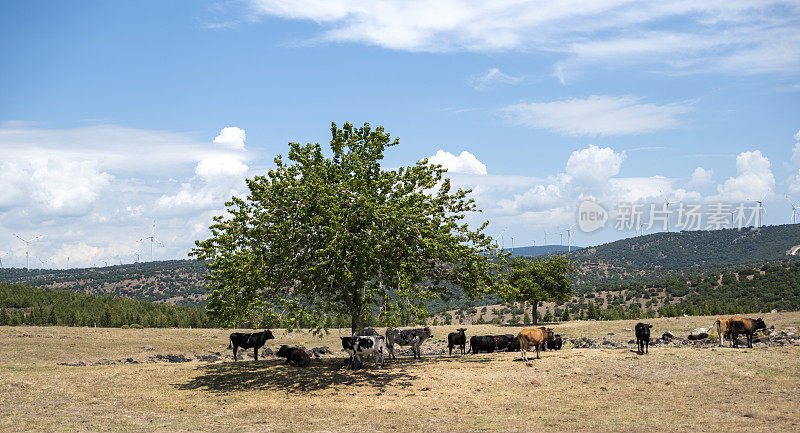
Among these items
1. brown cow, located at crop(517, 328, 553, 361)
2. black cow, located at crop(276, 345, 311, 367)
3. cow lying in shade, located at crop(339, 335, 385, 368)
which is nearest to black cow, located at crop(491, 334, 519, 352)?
brown cow, located at crop(517, 328, 553, 361)

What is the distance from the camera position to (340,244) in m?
22.9

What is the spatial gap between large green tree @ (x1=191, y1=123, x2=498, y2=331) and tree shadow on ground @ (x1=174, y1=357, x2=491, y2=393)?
2.57 meters

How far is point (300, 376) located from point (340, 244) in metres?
6.88

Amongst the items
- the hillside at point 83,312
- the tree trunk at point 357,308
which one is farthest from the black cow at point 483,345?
the hillside at point 83,312

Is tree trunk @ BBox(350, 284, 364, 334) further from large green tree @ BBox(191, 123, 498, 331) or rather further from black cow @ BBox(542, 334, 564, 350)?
black cow @ BBox(542, 334, 564, 350)

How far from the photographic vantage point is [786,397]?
1948cm

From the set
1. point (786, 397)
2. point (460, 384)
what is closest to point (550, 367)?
point (460, 384)

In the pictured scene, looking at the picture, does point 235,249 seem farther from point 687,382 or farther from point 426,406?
point 687,382

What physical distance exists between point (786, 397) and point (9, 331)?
52.7 metres

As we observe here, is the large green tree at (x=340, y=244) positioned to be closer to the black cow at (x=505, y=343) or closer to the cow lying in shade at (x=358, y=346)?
the cow lying in shade at (x=358, y=346)

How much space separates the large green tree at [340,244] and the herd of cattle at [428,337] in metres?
1.22

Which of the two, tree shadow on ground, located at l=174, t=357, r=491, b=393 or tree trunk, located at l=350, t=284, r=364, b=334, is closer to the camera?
tree shadow on ground, located at l=174, t=357, r=491, b=393

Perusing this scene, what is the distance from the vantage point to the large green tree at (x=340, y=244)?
75.8 ft

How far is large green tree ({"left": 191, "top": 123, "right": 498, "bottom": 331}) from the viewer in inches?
910
